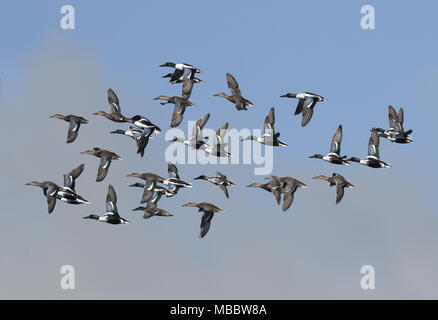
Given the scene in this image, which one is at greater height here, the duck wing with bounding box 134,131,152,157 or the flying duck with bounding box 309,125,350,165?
the duck wing with bounding box 134,131,152,157

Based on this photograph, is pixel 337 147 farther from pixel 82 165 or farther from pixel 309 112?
pixel 82 165

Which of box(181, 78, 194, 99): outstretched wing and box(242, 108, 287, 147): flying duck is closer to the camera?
box(181, 78, 194, 99): outstretched wing

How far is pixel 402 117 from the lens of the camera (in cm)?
7494

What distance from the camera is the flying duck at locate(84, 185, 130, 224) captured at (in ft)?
231

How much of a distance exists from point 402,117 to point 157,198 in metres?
16.9

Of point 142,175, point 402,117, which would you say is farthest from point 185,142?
point 402,117

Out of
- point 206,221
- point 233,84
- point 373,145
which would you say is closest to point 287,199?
point 206,221

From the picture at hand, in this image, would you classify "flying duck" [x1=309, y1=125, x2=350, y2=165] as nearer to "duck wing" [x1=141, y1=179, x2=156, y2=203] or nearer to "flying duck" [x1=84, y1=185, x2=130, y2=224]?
"duck wing" [x1=141, y1=179, x2=156, y2=203]

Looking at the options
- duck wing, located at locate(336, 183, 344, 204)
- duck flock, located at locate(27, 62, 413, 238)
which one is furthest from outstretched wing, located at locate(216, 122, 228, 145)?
duck wing, located at locate(336, 183, 344, 204)

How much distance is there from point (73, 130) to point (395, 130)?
20.9 meters

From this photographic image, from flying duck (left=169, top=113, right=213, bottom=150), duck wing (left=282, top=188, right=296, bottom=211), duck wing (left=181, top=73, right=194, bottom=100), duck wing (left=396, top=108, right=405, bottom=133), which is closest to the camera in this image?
duck wing (left=282, top=188, right=296, bottom=211)

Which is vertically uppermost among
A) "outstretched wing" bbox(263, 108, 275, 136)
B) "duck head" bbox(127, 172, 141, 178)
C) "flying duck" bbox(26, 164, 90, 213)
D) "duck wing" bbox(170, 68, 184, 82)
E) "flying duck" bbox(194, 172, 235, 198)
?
"duck wing" bbox(170, 68, 184, 82)

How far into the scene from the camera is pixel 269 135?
73438mm

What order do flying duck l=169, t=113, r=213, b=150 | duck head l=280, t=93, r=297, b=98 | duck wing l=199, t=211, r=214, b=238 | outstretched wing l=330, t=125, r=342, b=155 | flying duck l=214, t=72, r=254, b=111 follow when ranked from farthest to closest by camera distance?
duck head l=280, t=93, r=297, b=98 < outstretched wing l=330, t=125, r=342, b=155 < flying duck l=214, t=72, r=254, b=111 < flying duck l=169, t=113, r=213, b=150 < duck wing l=199, t=211, r=214, b=238
